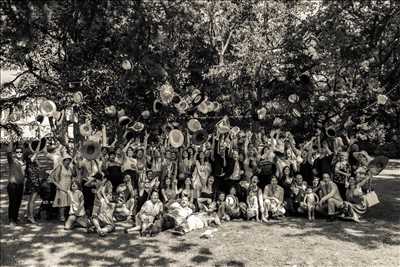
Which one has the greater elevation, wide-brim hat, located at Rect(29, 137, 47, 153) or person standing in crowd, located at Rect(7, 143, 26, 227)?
wide-brim hat, located at Rect(29, 137, 47, 153)

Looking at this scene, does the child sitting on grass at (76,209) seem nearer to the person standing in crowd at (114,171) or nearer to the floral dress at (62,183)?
the floral dress at (62,183)

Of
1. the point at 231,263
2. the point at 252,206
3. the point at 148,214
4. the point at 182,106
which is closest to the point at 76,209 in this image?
the point at 148,214

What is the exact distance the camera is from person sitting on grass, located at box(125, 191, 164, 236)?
9.15 meters

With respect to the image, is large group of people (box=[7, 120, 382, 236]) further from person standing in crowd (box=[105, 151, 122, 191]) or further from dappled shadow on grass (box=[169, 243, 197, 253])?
dappled shadow on grass (box=[169, 243, 197, 253])

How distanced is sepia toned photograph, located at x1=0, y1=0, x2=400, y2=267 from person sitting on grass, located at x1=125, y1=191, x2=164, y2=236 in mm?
24

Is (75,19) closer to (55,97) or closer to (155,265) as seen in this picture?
(55,97)

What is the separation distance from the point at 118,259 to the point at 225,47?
43.0 ft

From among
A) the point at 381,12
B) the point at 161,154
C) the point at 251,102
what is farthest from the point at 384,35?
the point at 161,154

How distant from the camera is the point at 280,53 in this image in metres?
17.8

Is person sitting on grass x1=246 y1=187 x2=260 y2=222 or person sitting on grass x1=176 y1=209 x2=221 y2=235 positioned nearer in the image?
person sitting on grass x1=176 y1=209 x2=221 y2=235

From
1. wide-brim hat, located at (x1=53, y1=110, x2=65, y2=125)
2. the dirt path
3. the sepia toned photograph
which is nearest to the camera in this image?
the dirt path

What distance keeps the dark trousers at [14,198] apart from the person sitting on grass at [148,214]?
2572 millimetres

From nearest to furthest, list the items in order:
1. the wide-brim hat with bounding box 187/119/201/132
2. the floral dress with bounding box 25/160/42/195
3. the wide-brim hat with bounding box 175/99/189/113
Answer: the floral dress with bounding box 25/160/42/195 < the wide-brim hat with bounding box 187/119/201/132 < the wide-brim hat with bounding box 175/99/189/113

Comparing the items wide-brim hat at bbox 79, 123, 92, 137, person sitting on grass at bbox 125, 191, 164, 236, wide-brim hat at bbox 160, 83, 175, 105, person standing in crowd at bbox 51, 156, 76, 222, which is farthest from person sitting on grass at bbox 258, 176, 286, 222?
wide-brim hat at bbox 79, 123, 92, 137
